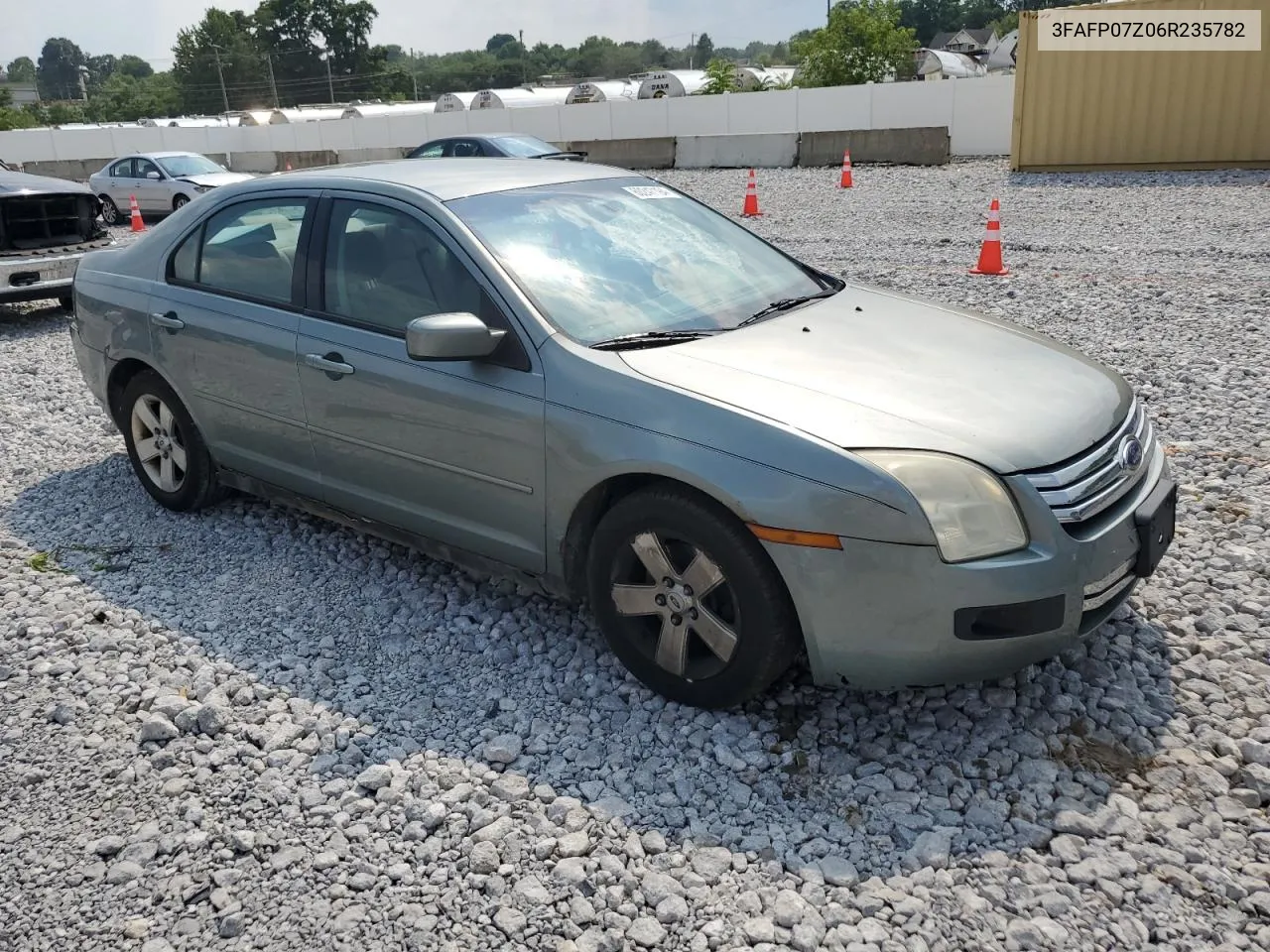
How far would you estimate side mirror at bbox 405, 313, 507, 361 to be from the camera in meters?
3.29

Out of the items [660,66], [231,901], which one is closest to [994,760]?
[231,901]

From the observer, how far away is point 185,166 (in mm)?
19625

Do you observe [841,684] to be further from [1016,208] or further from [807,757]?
[1016,208]

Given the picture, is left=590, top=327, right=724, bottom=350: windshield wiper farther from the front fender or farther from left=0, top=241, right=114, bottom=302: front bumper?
left=0, top=241, right=114, bottom=302: front bumper

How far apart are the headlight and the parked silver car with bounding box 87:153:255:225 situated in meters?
18.8

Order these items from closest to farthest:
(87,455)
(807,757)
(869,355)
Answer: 1. (807,757)
2. (869,355)
3. (87,455)

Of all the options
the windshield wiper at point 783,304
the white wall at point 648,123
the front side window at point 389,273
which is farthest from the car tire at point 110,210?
the windshield wiper at point 783,304

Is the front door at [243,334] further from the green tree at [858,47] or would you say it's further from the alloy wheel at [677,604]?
the green tree at [858,47]

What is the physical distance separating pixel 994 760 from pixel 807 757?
0.54m

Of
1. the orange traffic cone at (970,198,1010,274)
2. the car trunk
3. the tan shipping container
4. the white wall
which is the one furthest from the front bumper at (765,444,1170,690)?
the white wall

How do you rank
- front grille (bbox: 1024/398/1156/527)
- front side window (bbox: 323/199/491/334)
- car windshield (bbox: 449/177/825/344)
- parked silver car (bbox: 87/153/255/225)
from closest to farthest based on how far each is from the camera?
front grille (bbox: 1024/398/1156/527) < car windshield (bbox: 449/177/825/344) < front side window (bbox: 323/199/491/334) < parked silver car (bbox: 87/153/255/225)

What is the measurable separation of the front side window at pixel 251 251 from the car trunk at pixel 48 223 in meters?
6.45

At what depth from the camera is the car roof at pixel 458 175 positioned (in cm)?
399

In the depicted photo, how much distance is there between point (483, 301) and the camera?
355 centimetres
